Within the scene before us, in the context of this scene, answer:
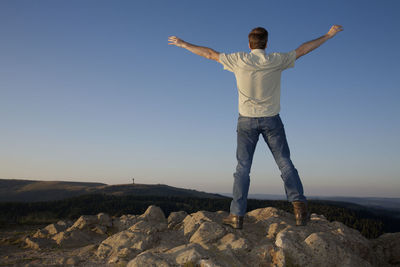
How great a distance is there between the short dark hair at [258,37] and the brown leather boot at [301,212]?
296 cm

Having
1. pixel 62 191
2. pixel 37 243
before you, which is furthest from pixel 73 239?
pixel 62 191

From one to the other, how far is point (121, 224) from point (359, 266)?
21.9 feet

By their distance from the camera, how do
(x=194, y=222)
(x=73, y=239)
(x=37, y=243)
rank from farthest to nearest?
(x=73, y=239) < (x=37, y=243) < (x=194, y=222)

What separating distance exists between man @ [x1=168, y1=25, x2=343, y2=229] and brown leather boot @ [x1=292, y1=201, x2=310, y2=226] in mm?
19

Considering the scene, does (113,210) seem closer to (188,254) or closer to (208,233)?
(208,233)

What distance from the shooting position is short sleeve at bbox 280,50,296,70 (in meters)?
5.13

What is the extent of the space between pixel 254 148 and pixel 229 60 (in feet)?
5.48

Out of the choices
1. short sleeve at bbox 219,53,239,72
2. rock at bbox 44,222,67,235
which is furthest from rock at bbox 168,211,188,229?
short sleeve at bbox 219,53,239,72

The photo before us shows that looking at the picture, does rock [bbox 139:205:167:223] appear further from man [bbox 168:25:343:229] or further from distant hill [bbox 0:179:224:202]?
distant hill [bbox 0:179:224:202]

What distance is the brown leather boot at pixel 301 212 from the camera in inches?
209

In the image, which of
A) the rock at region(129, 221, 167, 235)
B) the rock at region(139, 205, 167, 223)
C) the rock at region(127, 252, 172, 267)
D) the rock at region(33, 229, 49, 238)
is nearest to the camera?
the rock at region(127, 252, 172, 267)

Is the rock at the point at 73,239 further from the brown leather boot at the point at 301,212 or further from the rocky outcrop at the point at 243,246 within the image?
the brown leather boot at the point at 301,212

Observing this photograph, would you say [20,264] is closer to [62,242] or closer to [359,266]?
[62,242]

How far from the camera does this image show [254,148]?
17.3ft
